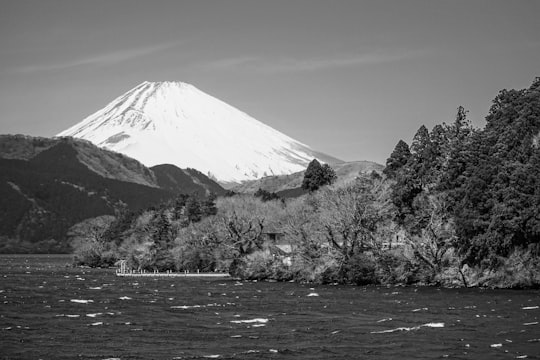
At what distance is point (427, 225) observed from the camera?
7144cm

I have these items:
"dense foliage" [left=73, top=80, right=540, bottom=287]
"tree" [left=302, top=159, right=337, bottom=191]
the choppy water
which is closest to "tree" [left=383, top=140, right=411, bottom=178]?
"dense foliage" [left=73, top=80, right=540, bottom=287]

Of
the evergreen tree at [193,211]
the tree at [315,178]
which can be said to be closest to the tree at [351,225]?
the tree at [315,178]

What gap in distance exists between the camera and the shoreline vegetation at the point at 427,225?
6419 centimetres

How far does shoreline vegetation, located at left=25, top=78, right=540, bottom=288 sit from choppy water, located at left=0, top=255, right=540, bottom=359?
17.7 feet

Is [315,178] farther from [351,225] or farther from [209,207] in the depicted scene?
[351,225]

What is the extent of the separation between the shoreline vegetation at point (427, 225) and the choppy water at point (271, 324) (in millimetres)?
5394

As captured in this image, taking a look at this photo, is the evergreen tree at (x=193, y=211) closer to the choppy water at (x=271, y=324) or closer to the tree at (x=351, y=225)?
the tree at (x=351, y=225)

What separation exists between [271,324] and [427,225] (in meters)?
32.6

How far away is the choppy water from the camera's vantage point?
32719 mm

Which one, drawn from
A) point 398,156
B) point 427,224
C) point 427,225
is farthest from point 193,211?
point 427,225

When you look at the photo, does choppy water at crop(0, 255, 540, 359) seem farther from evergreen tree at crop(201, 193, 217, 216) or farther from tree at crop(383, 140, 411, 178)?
evergreen tree at crop(201, 193, 217, 216)

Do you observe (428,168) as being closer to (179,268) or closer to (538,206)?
(538,206)

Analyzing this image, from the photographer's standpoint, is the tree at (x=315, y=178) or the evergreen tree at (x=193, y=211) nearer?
the tree at (x=315, y=178)

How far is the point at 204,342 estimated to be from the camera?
35.4 metres
